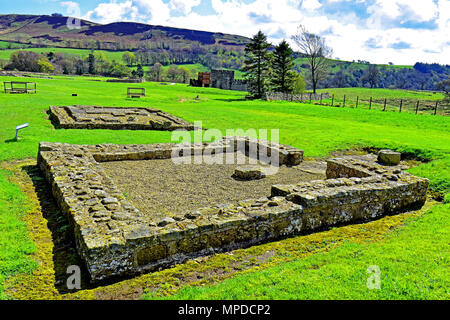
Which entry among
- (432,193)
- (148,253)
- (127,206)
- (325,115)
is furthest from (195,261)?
(325,115)

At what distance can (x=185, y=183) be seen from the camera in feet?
34.7

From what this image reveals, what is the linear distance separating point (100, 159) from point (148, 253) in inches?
300

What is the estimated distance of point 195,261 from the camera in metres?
6.18

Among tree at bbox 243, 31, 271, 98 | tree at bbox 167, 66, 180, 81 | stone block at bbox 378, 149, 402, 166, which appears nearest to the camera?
stone block at bbox 378, 149, 402, 166

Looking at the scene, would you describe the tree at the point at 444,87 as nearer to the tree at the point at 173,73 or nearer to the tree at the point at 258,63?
the tree at the point at 258,63

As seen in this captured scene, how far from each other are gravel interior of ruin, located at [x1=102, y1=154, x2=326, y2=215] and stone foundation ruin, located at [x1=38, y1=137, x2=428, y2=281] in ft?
2.55

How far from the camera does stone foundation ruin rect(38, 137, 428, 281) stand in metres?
5.75

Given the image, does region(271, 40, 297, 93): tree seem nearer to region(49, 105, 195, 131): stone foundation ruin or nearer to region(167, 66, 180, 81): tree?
region(49, 105, 195, 131): stone foundation ruin

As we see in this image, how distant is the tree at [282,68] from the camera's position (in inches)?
2087

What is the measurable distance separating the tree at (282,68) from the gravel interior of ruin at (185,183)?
4153 cm

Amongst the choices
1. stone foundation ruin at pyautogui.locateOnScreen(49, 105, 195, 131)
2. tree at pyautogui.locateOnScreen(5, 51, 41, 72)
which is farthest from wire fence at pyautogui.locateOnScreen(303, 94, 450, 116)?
tree at pyautogui.locateOnScreen(5, 51, 41, 72)

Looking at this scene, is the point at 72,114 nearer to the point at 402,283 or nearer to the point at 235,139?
the point at 235,139

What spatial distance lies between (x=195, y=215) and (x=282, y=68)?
163 feet

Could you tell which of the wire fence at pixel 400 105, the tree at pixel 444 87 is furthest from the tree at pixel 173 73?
the tree at pixel 444 87
